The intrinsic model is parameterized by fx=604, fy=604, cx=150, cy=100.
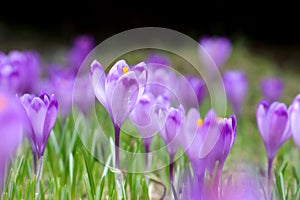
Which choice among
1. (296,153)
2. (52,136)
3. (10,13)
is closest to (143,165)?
(52,136)

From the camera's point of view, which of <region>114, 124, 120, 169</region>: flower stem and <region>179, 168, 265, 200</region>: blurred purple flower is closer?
<region>179, 168, 265, 200</region>: blurred purple flower

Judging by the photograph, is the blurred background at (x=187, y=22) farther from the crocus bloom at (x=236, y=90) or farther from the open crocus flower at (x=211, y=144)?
the open crocus flower at (x=211, y=144)

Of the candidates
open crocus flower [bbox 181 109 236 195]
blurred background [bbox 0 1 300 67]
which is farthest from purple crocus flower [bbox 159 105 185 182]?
blurred background [bbox 0 1 300 67]

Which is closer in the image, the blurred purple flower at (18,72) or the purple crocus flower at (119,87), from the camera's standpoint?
the purple crocus flower at (119,87)

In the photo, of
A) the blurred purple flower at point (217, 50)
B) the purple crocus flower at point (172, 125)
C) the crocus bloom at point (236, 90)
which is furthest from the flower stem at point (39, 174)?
the blurred purple flower at point (217, 50)

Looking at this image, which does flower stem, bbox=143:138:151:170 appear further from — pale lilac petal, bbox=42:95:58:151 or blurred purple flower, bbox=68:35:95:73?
blurred purple flower, bbox=68:35:95:73
